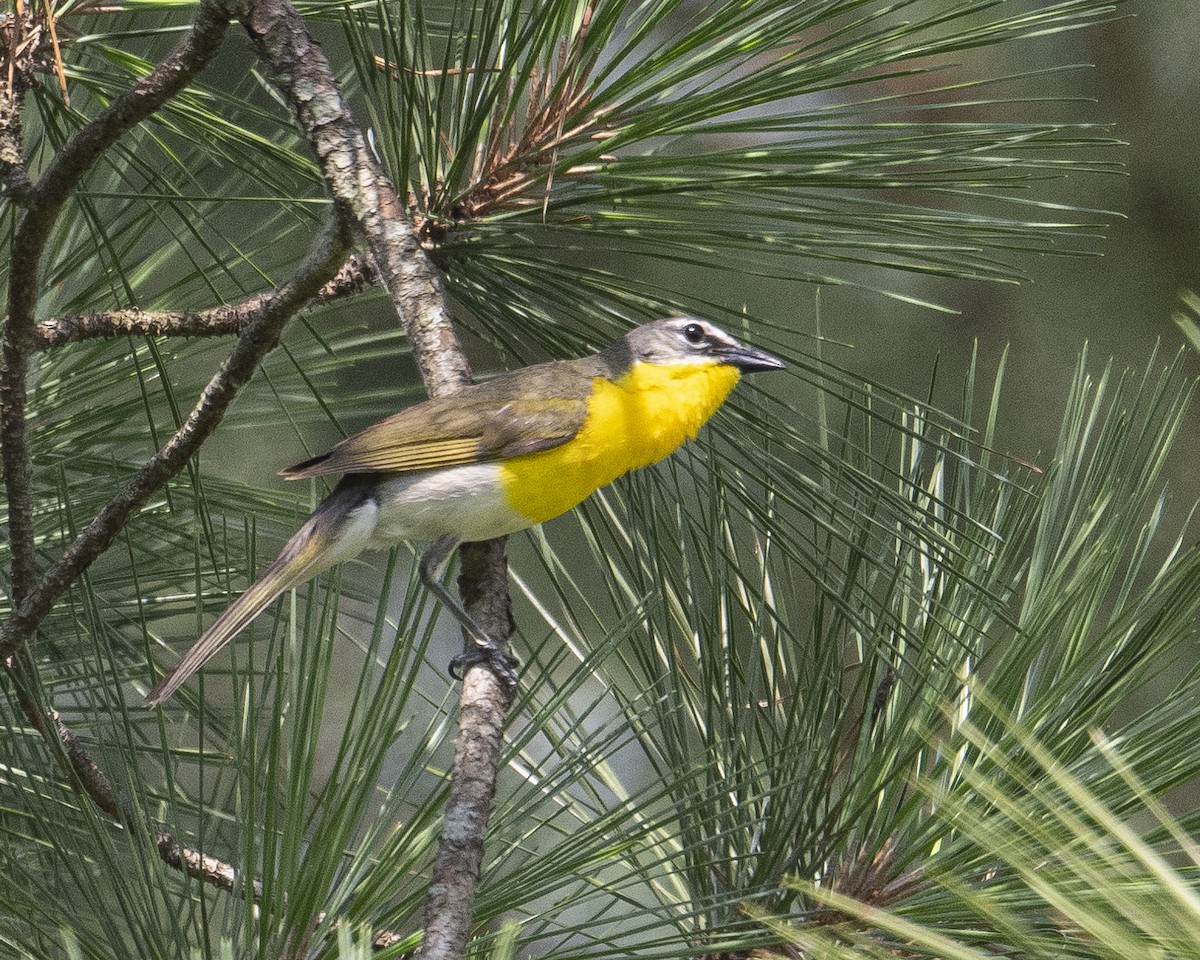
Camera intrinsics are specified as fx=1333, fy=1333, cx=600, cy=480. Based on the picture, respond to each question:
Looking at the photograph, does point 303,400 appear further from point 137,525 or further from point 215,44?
point 215,44

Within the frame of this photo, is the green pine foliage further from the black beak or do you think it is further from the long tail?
the black beak

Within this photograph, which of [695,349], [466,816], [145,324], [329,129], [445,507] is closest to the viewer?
[466,816]

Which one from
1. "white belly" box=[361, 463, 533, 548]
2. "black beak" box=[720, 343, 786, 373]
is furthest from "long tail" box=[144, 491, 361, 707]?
"black beak" box=[720, 343, 786, 373]

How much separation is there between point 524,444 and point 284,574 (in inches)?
23.7

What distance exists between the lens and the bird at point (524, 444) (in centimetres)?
280

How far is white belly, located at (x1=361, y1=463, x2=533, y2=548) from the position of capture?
277 centimetres

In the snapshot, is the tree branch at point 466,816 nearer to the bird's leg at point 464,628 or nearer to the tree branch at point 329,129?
the bird's leg at point 464,628

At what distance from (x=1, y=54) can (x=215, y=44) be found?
2.02ft

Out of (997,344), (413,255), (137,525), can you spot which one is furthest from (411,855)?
(997,344)

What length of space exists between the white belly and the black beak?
58 centimetres

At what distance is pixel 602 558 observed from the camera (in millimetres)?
2475

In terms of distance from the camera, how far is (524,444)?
9.53 feet

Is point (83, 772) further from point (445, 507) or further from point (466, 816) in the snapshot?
point (445, 507)

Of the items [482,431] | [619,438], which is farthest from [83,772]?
[619,438]
